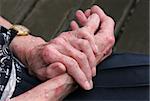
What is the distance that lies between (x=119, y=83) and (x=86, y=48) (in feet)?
0.53

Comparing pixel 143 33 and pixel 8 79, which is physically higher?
pixel 8 79

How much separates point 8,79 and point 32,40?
210 mm

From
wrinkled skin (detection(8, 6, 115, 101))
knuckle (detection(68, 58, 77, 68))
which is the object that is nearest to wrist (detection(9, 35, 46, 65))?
wrinkled skin (detection(8, 6, 115, 101))

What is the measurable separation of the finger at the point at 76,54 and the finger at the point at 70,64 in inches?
0.5

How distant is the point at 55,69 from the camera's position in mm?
1331

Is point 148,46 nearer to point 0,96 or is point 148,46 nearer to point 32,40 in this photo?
point 32,40

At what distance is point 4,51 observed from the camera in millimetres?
1427

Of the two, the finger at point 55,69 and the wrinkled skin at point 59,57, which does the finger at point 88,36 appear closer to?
the wrinkled skin at point 59,57

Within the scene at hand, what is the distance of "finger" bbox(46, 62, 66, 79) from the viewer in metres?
1.32

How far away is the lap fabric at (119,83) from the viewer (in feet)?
4.44

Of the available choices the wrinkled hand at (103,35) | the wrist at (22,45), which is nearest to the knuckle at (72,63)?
the wrinkled hand at (103,35)

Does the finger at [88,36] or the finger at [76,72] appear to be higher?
the finger at [88,36]

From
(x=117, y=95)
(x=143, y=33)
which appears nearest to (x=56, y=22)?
(x=143, y=33)

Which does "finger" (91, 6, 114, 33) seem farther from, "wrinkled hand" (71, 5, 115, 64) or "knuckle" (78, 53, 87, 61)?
"knuckle" (78, 53, 87, 61)
